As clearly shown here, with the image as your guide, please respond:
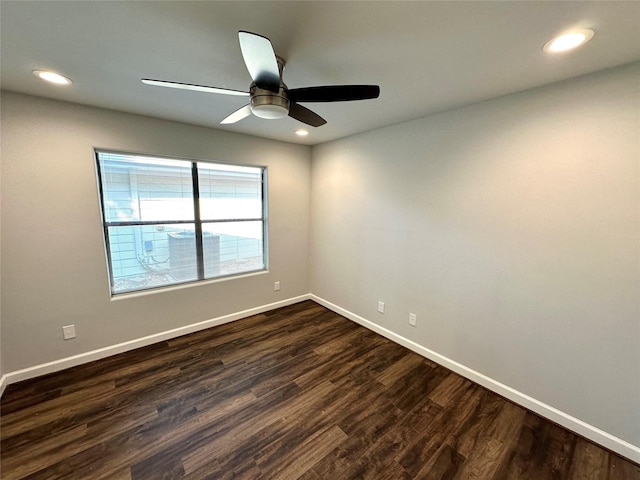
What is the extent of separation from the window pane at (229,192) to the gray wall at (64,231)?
24cm

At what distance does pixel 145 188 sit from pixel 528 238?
356cm

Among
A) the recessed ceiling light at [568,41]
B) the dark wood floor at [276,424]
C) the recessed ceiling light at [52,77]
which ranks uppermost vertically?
the recessed ceiling light at [52,77]

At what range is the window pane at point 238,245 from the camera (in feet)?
10.9

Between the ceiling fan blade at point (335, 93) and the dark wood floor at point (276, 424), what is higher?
the ceiling fan blade at point (335, 93)

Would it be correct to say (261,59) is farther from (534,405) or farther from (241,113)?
(534,405)

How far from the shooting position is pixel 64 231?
2266 millimetres

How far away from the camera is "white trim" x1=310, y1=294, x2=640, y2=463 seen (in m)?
1.62

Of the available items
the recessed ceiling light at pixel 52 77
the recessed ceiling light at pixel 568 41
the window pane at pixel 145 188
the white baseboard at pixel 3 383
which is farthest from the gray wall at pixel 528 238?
the white baseboard at pixel 3 383

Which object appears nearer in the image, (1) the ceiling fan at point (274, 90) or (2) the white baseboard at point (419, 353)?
(1) the ceiling fan at point (274, 90)

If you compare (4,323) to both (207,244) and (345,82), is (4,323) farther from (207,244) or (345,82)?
(345,82)

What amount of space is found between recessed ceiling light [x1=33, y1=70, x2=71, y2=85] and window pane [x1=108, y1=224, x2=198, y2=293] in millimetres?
1269

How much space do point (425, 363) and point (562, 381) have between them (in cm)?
102

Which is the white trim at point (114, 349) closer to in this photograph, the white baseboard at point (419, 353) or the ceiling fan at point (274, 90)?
the white baseboard at point (419, 353)

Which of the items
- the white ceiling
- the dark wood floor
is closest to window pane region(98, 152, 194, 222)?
the white ceiling
